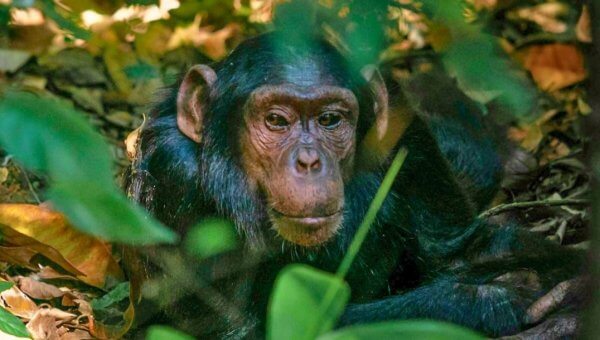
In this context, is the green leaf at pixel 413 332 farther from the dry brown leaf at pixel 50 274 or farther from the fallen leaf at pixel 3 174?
the fallen leaf at pixel 3 174

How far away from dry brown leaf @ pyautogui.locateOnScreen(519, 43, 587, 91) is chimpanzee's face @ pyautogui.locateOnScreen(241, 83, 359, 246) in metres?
3.07

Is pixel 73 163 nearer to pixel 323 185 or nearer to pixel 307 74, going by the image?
pixel 323 185

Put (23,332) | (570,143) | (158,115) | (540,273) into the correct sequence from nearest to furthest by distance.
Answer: (23,332) → (540,273) → (158,115) → (570,143)

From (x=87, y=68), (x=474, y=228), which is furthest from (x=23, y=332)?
(x=87, y=68)

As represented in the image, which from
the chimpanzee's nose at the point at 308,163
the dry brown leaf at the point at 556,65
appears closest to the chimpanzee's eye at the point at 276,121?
the chimpanzee's nose at the point at 308,163

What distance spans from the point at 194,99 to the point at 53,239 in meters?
0.92

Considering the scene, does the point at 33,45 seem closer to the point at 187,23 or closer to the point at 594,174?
the point at 187,23

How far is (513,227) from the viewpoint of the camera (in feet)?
16.8

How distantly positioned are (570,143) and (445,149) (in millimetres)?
1451

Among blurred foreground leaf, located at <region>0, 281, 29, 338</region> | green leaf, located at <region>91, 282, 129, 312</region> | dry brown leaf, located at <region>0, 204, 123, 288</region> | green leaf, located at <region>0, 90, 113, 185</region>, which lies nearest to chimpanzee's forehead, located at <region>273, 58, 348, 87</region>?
dry brown leaf, located at <region>0, 204, 123, 288</region>

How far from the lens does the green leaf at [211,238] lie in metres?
3.34

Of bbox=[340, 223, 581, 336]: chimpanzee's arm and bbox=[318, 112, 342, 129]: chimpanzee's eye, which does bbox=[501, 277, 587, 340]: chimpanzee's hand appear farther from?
bbox=[318, 112, 342, 129]: chimpanzee's eye

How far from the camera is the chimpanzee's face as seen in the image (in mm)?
4109

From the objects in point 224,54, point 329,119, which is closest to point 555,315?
point 329,119
